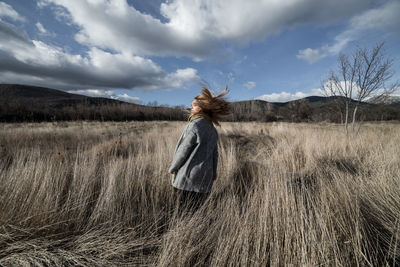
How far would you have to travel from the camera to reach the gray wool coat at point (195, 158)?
1.75 metres

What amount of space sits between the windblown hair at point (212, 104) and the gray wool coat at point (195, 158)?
0.15 meters

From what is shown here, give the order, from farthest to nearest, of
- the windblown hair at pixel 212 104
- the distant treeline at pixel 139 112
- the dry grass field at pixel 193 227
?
the distant treeline at pixel 139 112, the windblown hair at pixel 212 104, the dry grass field at pixel 193 227

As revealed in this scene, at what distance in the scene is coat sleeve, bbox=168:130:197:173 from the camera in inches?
68.1

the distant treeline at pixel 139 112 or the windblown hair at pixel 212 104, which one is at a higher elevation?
the distant treeline at pixel 139 112

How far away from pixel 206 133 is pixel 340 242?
156cm

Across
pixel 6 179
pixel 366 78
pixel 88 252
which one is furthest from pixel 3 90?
pixel 366 78

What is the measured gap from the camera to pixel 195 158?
1.81m

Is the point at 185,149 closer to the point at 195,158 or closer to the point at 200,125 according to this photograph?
the point at 195,158

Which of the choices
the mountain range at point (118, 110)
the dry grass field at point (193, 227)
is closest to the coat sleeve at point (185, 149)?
the dry grass field at point (193, 227)

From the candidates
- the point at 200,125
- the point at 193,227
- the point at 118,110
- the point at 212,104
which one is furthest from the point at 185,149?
the point at 118,110

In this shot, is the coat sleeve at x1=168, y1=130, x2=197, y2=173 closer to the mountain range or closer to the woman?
the woman

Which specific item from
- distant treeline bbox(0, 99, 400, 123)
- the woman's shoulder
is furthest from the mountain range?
the woman's shoulder

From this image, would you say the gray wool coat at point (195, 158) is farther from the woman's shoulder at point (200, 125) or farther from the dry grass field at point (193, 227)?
the dry grass field at point (193, 227)

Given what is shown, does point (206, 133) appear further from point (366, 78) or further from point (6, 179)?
point (366, 78)
